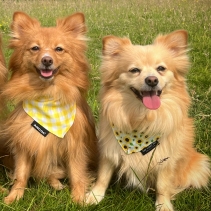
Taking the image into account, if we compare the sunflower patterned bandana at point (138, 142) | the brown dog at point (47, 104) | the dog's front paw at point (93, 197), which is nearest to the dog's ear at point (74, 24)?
the brown dog at point (47, 104)

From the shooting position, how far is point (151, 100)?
2.63 m

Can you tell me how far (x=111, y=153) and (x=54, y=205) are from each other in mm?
688

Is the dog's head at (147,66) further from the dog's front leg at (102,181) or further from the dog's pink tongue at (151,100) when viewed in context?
the dog's front leg at (102,181)

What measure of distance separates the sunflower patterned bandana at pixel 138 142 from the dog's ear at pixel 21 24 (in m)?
1.34

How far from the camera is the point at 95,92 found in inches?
188

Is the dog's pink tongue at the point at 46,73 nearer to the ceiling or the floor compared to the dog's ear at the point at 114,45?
nearer to the floor

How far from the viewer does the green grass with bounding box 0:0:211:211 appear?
2.76m

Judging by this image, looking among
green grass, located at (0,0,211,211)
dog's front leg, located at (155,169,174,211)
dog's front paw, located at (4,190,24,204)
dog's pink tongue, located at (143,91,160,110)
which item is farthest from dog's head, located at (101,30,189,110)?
dog's front paw, located at (4,190,24,204)

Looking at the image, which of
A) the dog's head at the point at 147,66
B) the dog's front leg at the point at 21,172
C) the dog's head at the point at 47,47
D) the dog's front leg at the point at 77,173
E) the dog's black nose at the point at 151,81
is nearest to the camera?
the dog's black nose at the point at 151,81

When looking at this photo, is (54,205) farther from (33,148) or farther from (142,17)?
(142,17)

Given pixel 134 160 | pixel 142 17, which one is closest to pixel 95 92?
pixel 134 160

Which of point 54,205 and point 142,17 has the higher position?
point 142,17

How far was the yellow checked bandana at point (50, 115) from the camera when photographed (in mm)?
2936

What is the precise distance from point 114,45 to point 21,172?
154 centimetres
